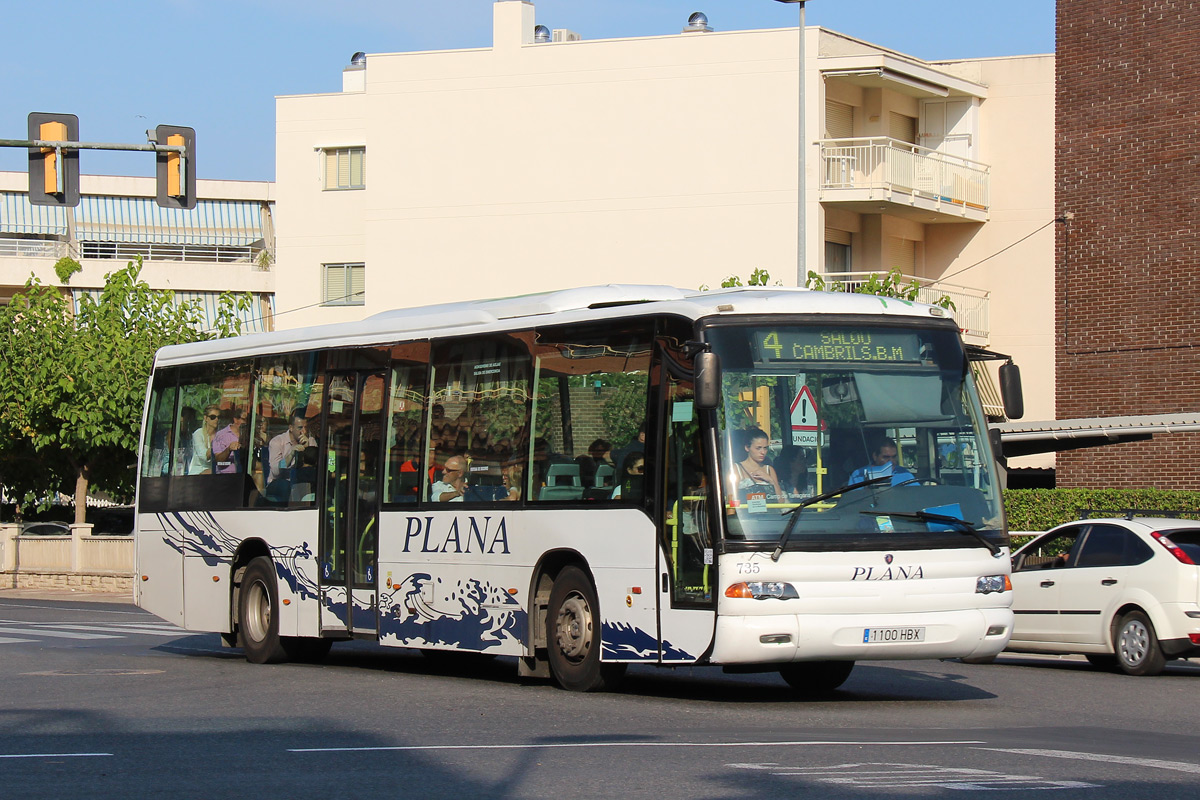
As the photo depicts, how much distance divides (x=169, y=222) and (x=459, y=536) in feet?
227

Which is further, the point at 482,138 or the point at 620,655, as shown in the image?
the point at 482,138

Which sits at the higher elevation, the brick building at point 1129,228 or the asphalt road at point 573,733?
the brick building at point 1129,228

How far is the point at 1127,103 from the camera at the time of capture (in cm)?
2981

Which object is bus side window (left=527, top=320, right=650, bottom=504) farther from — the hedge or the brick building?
the brick building

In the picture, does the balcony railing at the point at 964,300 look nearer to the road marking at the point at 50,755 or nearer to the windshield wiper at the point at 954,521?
the windshield wiper at the point at 954,521

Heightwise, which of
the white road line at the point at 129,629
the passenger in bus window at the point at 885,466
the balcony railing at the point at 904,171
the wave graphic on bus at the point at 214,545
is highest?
the balcony railing at the point at 904,171

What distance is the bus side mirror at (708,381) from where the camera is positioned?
1150 cm

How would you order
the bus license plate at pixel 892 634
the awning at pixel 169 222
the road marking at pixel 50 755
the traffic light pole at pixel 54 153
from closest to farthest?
the road marking at pixel 50 755, the bus license plate at pixel 892 634, the traffic light pole at pixel 54 153, the awning at pixel 169 222

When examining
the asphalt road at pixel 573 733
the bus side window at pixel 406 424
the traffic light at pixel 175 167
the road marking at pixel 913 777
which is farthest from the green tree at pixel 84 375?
the road marking at pixel 913 777

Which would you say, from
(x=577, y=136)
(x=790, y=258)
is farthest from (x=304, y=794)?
(x=577, y=136)

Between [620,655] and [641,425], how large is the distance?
171cm

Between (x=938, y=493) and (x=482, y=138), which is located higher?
(x=482, y=138)

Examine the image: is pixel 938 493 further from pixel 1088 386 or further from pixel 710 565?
pixel 1088 386

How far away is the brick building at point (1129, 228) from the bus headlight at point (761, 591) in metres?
18.9
